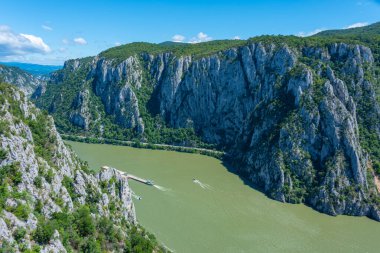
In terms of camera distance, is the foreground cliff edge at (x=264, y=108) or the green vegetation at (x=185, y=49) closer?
the foreground cliff edge at (x=264, y=108)

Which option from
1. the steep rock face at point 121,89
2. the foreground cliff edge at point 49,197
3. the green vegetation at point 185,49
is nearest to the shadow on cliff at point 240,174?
the foreground cliff edge at point 49,197

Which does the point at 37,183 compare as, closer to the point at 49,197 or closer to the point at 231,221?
the point at 49,197

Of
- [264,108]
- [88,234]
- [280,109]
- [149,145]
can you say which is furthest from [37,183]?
[149,145]

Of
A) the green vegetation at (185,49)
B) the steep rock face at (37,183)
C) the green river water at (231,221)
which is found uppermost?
the green vegetation at (185,49)

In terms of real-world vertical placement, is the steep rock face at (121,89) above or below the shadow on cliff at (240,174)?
above

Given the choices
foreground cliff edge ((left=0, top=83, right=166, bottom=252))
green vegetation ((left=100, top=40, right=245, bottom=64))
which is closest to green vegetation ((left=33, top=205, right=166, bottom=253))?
foreground cliff edge ((left=0, top=83, right=166, bottom=252))

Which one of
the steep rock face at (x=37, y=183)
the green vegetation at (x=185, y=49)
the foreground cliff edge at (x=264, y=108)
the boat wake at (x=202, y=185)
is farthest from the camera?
the green vegetation at (x=185, y=49)

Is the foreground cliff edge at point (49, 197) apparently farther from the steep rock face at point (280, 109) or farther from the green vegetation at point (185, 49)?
the green vegetation at point (185, 49)

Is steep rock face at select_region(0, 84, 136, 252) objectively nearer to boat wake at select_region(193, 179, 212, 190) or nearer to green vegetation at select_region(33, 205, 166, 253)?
green vegetation at select_region(33, 205, 166, 253)
